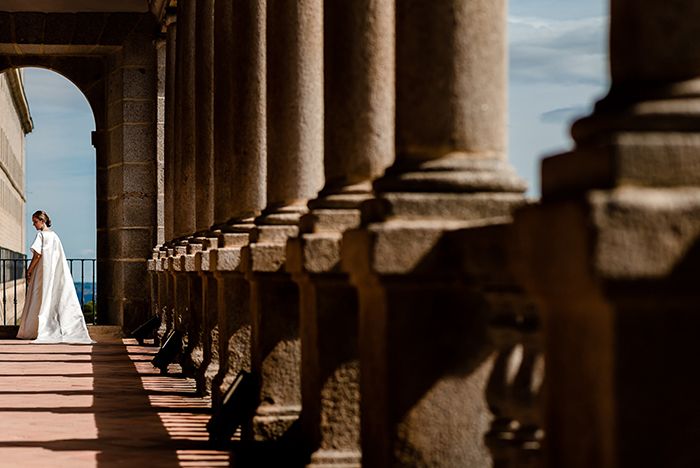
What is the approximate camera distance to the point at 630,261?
9.71 ft

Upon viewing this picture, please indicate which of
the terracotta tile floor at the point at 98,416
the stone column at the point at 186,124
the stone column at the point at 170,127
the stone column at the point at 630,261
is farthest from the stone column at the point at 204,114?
the stone column at the point at 630,261

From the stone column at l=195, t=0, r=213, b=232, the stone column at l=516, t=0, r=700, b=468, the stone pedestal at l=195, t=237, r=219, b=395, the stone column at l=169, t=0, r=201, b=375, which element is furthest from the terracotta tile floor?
the stone column at l=516, t=0, r=700, b=468

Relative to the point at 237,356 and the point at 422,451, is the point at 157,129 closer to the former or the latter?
the point at 237,356

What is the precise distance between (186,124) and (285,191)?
28.9 feet

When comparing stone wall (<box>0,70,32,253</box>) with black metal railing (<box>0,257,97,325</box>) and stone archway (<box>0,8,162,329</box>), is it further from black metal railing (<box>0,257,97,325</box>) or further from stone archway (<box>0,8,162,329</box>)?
stone archway (<box>0,8,162,329</box>)

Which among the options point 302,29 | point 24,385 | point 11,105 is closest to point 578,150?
point 302,29

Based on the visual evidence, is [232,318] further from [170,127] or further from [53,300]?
[53,300]

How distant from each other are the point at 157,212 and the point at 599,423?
19877mm

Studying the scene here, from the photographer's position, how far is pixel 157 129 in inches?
891

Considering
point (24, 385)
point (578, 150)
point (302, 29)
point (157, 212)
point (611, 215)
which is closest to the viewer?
point (611, 215)

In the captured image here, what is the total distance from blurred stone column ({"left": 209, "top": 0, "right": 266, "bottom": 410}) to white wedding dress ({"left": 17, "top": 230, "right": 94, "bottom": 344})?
9.42 m

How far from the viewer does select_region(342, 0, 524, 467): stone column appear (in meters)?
4.97

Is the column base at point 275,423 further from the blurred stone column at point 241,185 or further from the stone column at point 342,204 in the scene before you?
the blurred stone column at point 241,185

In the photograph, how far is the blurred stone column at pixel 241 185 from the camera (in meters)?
10.1
